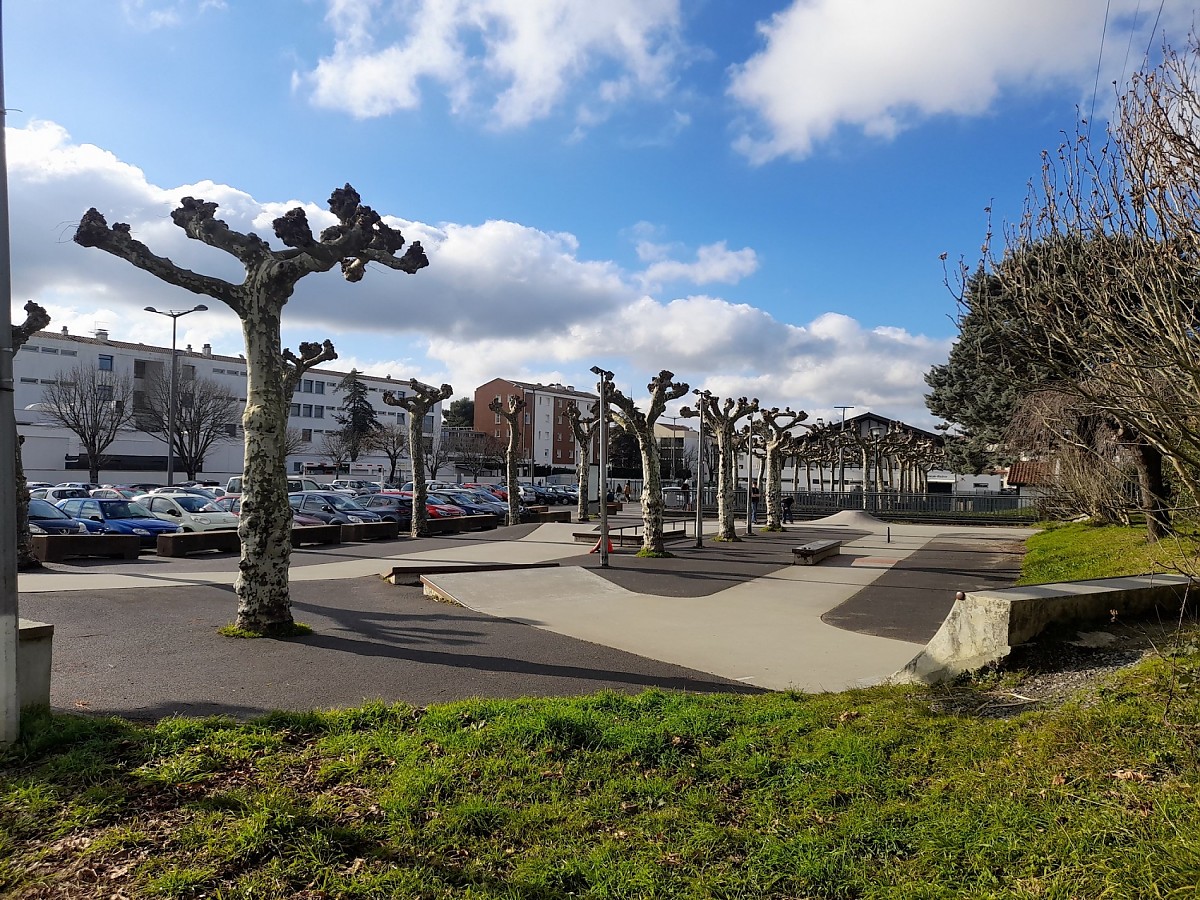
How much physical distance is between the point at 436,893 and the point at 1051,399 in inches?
803

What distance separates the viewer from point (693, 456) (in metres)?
110

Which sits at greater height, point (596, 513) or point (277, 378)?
point (277, 378)

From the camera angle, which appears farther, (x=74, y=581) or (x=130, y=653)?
(x=74, y=581)

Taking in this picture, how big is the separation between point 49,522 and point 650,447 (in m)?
15.7

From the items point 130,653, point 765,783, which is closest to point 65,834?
point 765,783

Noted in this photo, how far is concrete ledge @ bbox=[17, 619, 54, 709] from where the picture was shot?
5.33m

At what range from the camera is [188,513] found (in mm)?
24062

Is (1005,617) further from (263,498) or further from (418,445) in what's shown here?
(418,445)

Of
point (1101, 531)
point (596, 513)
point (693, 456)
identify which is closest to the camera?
point (1101, 531)

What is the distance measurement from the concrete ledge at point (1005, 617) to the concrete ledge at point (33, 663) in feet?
23.3

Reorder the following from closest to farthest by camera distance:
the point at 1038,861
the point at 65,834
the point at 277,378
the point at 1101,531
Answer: the point at 1038,861 → the point at 65,834 → the point at 277,378 → the point at 1101,531

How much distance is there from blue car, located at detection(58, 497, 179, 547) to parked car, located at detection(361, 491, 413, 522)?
9.17 meters

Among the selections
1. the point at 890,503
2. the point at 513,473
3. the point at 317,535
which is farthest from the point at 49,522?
the point at 890,503

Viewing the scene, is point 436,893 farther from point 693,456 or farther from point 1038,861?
point 693,456
